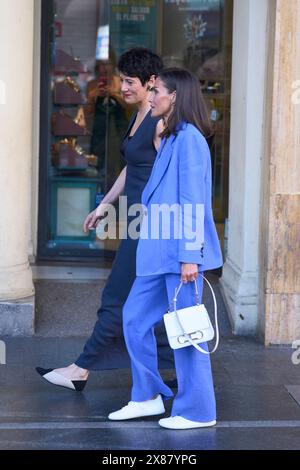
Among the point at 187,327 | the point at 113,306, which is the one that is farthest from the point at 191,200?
the point at 113,306

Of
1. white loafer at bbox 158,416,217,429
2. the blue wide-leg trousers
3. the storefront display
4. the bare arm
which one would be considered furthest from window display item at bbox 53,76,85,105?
white loafer at bbox 158,416,217,429

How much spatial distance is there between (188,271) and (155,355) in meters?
0.64

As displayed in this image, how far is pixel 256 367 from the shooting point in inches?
279

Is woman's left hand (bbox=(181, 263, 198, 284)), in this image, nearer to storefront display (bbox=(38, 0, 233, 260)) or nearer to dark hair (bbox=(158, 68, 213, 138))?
dark hair (bbox=(158, 68, 213, 138))

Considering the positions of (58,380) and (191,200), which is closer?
(191,200)

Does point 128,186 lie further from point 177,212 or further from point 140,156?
point 177,212

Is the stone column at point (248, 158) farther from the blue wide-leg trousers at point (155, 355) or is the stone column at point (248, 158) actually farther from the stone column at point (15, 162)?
the blue wide-leg trousers at point (155, 355)

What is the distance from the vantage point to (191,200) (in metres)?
5.32

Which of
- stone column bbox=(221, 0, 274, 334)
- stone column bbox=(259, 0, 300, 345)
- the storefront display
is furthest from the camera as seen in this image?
the storefront display

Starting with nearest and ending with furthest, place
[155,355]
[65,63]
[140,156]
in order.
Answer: [155,355], [140,156], [65,63]

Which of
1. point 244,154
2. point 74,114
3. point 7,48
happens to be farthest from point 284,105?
point 74,114

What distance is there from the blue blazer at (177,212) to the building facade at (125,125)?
2.07 meters

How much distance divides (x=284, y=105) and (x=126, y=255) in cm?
207

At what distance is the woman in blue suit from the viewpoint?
17.6 ft
